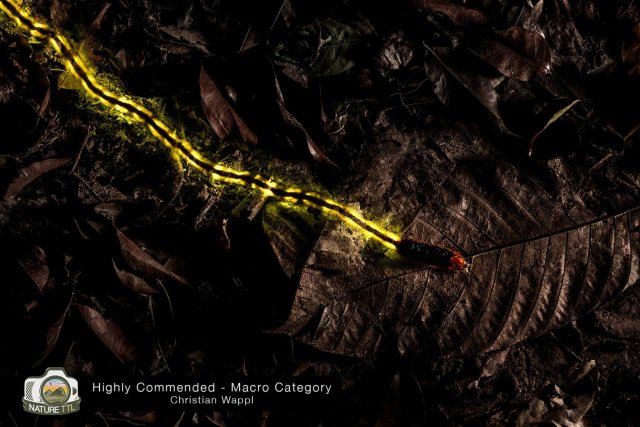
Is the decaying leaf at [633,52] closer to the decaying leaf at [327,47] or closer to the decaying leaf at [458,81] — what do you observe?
the decaying leaf at [458,81]

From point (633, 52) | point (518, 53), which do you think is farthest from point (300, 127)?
point (633, 52)

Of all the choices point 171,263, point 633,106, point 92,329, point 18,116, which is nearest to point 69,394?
point 92,329

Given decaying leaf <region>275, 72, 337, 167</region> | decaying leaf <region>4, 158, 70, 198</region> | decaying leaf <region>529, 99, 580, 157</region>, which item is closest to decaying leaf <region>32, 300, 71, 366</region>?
decaying leaf <region>4, 158, 70, 198</region>

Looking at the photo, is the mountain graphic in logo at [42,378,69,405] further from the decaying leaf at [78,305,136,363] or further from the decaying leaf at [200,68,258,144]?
the decaying leaf at [200,68,258,144]

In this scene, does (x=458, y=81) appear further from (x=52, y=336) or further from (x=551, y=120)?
(x=52, y=336)

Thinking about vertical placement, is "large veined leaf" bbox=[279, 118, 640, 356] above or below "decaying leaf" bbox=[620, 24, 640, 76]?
below

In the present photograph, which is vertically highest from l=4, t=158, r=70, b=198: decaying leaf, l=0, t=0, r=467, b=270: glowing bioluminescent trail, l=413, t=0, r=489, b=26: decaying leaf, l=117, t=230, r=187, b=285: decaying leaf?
l=413, t=0, r=489, b=26: decaying leaf

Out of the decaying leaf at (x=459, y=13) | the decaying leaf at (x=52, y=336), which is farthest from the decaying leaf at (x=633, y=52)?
the decaying leaf at (x=52, y=336)
